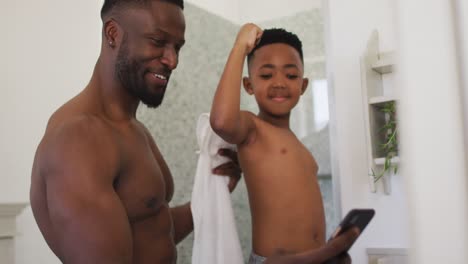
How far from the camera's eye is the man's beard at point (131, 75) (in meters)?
0.99

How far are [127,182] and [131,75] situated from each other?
0.22 meters

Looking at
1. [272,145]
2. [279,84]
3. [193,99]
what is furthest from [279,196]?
[193,99]

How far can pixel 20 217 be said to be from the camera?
1818 millimetres

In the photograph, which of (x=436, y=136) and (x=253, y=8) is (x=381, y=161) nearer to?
(x=253, y=8)

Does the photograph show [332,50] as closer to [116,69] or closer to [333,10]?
[333,10]

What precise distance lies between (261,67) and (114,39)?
375 millimetres

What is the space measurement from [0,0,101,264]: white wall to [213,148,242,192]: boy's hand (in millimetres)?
879

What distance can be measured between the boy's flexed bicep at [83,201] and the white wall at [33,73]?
3.45 ft

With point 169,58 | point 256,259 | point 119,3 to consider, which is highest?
point 119,3

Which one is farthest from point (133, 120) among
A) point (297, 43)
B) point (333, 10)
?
point (333, 10)

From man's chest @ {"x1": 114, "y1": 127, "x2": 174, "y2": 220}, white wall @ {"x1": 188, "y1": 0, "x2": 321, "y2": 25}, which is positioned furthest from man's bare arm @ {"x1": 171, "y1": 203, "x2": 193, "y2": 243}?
white wall @ {"x1": 188, "y1": 0, "x2": 321, "y2": 25}

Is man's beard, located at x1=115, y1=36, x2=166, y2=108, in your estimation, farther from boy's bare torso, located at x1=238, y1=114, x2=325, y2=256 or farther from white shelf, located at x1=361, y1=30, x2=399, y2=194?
white shelf, located at x1=361, y1=30, x2=399, y2=194

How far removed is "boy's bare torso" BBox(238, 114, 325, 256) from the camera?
1117 millimetres

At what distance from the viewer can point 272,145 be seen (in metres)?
1.19
